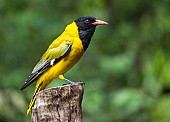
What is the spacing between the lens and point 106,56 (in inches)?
395

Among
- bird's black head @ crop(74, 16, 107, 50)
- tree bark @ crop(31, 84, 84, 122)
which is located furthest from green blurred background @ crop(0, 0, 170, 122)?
tree bark @ crop(31, 84, 84, 122)

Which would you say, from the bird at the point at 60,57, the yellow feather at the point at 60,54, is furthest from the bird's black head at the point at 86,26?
the yellow feather at the point at 60,54

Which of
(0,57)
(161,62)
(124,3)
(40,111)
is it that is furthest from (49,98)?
(124,3)

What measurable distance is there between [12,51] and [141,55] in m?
2.05

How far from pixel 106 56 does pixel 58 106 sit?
4.95 meters

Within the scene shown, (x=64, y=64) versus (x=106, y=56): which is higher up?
(x=106, y=56)

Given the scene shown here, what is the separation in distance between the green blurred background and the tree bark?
3353 mm

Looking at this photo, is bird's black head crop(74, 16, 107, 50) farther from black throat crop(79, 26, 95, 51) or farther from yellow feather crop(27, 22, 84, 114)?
yellow feather crop(27, 22, 84, 114)

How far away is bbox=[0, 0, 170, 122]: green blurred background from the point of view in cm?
897

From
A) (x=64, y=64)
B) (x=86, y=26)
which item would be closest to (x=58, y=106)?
(x=64, y=64)

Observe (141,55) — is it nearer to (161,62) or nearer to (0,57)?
(161,62)

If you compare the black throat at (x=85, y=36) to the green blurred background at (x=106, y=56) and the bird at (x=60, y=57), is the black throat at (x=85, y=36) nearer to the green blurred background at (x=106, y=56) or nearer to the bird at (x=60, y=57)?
the bird at (x=60, y=57)

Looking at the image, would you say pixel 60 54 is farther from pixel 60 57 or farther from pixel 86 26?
pixel 86 26

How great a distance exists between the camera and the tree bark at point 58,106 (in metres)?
5.11
